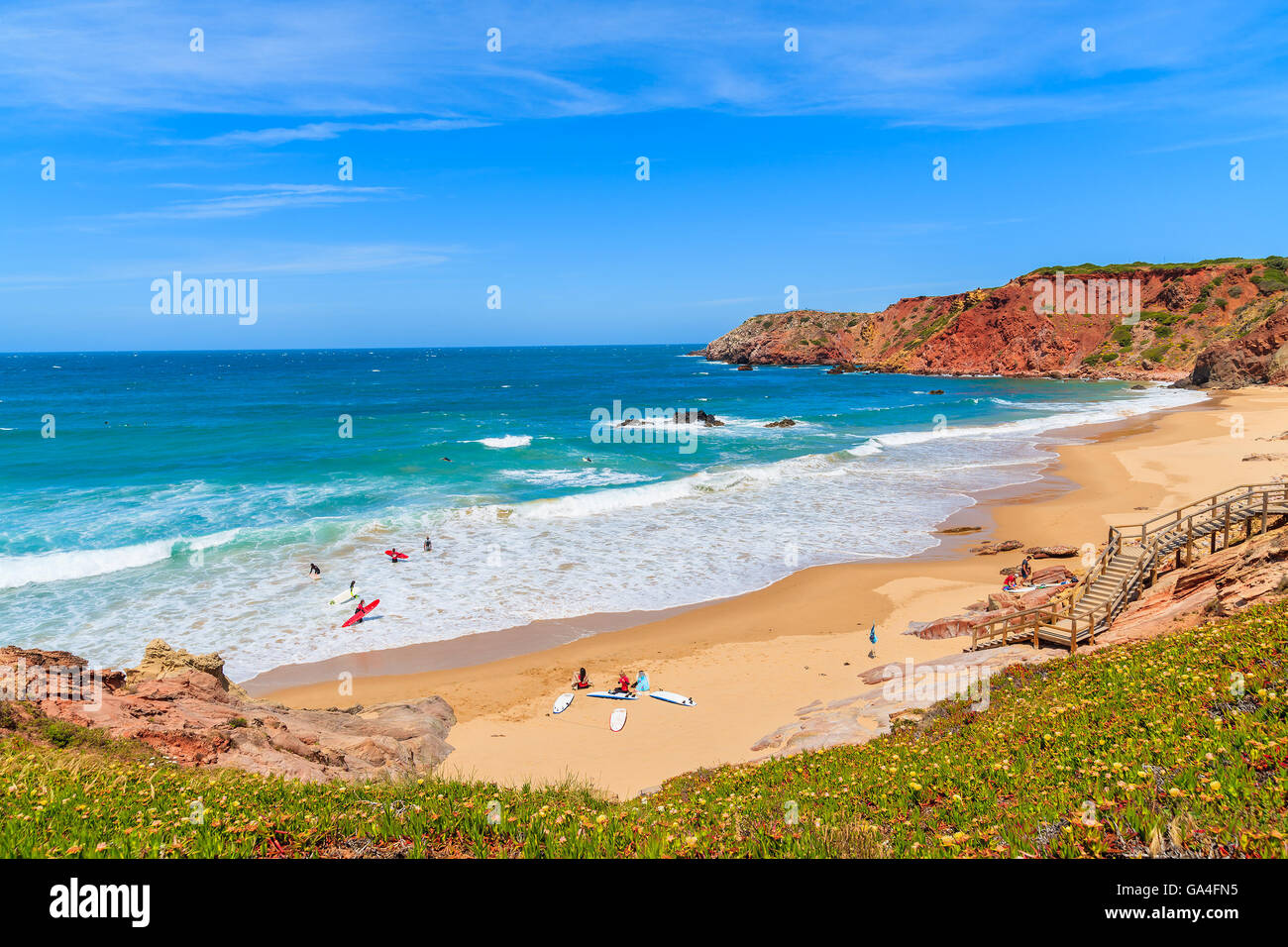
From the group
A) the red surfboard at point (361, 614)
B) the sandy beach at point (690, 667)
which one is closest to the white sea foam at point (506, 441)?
the red surfboard at point (361, 614)

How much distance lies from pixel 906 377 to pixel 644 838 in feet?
429

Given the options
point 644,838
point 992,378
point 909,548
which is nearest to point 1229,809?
point 644,838

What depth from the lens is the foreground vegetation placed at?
5.32 metres

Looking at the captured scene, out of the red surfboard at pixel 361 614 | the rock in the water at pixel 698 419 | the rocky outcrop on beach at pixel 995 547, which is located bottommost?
the red surfboard at pixel 361 614

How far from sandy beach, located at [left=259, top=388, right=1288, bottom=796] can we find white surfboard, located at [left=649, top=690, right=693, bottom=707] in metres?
0.20

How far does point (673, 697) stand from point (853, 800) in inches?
387

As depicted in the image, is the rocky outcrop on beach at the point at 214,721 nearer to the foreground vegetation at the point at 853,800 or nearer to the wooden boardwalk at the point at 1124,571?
the foreground vegetation at the point at 853,800

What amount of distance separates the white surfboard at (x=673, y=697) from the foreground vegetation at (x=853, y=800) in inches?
273

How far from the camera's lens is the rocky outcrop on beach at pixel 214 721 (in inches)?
404

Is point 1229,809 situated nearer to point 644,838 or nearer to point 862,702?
point 644,838

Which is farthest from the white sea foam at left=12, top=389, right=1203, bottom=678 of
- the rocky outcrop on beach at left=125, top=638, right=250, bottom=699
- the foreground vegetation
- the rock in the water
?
the rock in the water

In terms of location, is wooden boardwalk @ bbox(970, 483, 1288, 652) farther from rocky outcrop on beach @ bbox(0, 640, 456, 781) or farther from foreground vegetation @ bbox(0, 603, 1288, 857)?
rocky outcrop on beach @ bbox(0, 640, 456, 781)

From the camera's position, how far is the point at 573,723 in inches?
627

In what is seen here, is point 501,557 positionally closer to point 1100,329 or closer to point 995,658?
point 995,658
